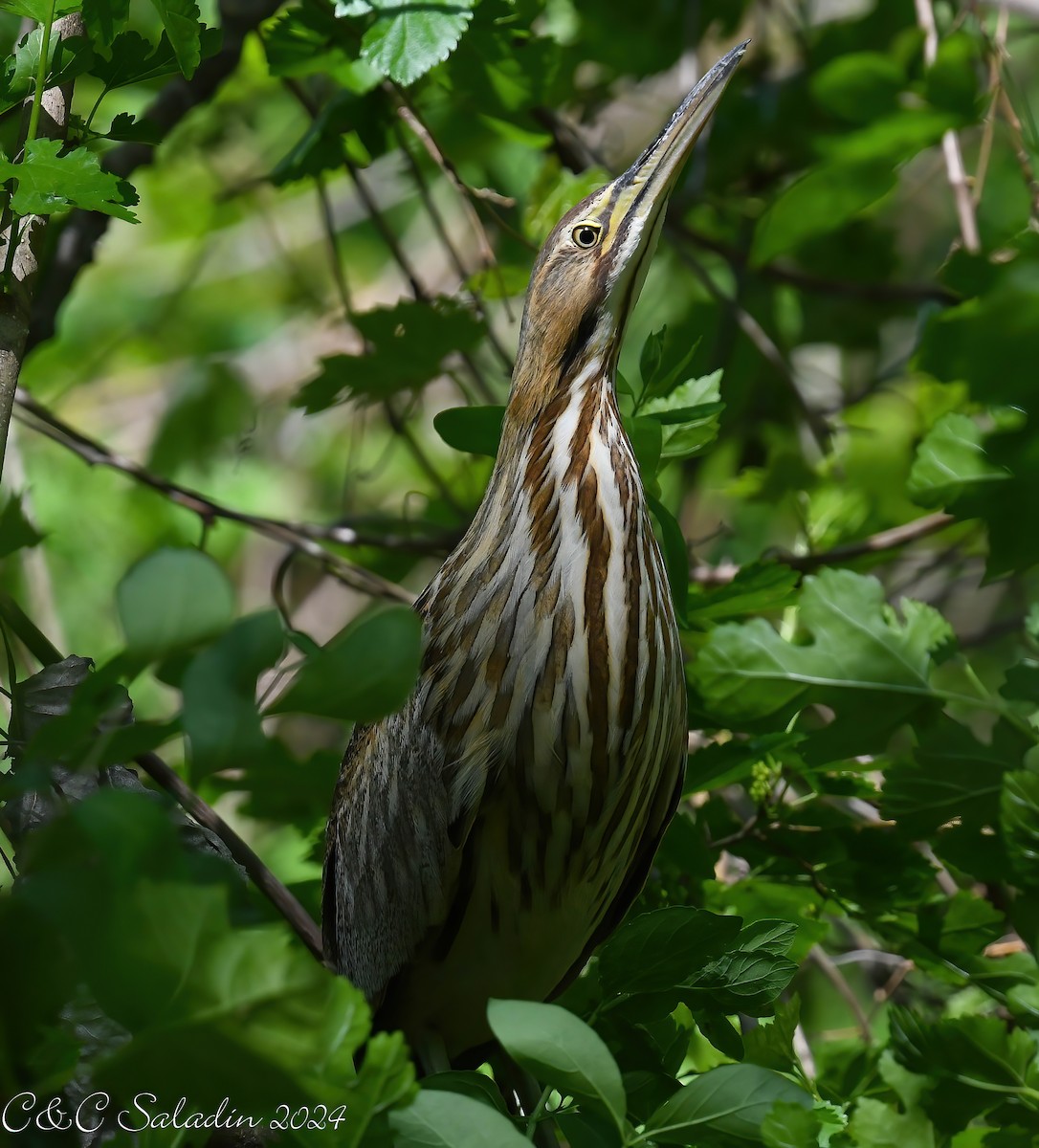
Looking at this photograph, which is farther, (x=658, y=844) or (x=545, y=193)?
(x=545, y=193)

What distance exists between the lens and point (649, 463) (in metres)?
1.45

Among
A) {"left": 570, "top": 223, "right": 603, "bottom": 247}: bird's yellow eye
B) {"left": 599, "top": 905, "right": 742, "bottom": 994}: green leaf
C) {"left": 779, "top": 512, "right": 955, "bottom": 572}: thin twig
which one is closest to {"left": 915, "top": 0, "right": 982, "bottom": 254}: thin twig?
{"left": 779, "top": 512, "right": 955, "bottom": 572}: thin twig

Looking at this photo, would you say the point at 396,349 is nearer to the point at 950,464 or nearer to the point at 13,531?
the point at 950,464

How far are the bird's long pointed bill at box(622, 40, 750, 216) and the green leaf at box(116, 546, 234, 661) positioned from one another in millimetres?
1054

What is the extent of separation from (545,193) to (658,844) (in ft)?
3.54

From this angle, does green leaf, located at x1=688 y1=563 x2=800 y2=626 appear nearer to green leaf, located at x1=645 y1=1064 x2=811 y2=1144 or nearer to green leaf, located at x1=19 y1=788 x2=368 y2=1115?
green leaf, located at x1=645 y1=1064 x2=811 y2=1144

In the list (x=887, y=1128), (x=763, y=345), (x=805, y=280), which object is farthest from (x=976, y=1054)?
(x=805, y=280)

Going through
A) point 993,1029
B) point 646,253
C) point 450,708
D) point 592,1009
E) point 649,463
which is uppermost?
point 646,253

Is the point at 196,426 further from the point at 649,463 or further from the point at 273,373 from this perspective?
the point at 649,463

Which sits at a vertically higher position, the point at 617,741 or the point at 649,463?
the point at 649,463

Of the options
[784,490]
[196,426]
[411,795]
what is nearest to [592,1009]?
[411,795]

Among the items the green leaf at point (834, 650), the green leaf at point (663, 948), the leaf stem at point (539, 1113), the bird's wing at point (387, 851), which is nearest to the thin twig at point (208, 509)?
the bird's wing at point (387, 851)

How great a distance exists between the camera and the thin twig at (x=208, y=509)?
188cm

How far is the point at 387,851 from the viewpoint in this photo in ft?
4.82
